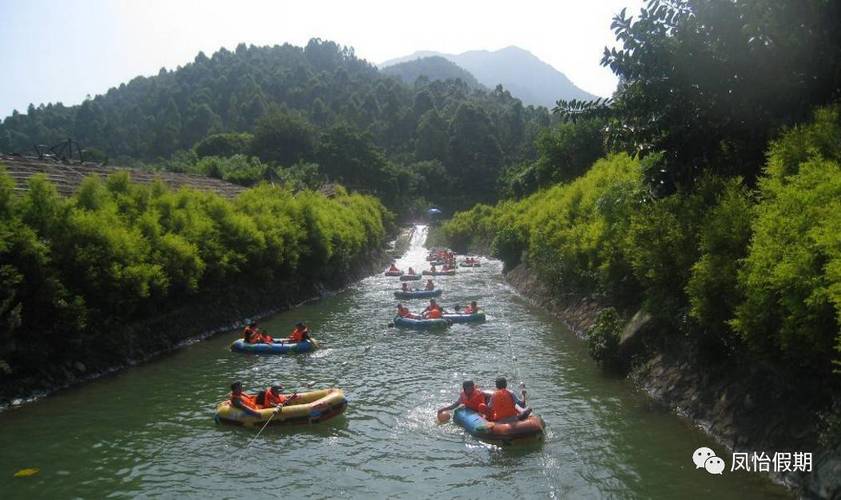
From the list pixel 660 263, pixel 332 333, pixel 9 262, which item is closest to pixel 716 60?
pixel 660 263

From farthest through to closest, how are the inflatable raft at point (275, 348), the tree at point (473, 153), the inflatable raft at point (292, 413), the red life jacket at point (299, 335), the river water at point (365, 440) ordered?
the tree at point (473, 153) < the red life jacket at point (299, 335) < the inflatable raft at point (275, 348) < the inflatable raft at point (292, 413) < the river water at point (365, 440)

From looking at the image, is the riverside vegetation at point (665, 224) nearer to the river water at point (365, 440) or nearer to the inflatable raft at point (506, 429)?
the river water at point (365, 440)

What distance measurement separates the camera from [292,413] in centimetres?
1384

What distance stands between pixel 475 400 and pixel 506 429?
1414mm

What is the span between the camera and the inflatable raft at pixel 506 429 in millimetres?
12211

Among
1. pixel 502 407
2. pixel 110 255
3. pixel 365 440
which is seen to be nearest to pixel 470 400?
pixel 502 407

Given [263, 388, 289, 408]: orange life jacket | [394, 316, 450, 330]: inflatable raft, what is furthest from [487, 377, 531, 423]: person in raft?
[394, 316, 450, 330]: inflatable raft

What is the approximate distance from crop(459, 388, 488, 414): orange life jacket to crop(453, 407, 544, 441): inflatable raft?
461mm

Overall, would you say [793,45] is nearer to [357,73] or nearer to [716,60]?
[716,60]

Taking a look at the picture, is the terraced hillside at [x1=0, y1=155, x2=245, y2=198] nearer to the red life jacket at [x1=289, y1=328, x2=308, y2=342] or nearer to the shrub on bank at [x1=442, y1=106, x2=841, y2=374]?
the red life jacket at [x1=289, y1=328, x2=308, y2=342]

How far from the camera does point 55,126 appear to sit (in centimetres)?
12519

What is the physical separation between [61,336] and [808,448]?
16969 millimetres

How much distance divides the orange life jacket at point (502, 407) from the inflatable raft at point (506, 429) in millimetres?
224

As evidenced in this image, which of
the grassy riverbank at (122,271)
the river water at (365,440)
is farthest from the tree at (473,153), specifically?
the river water at (365,440)
